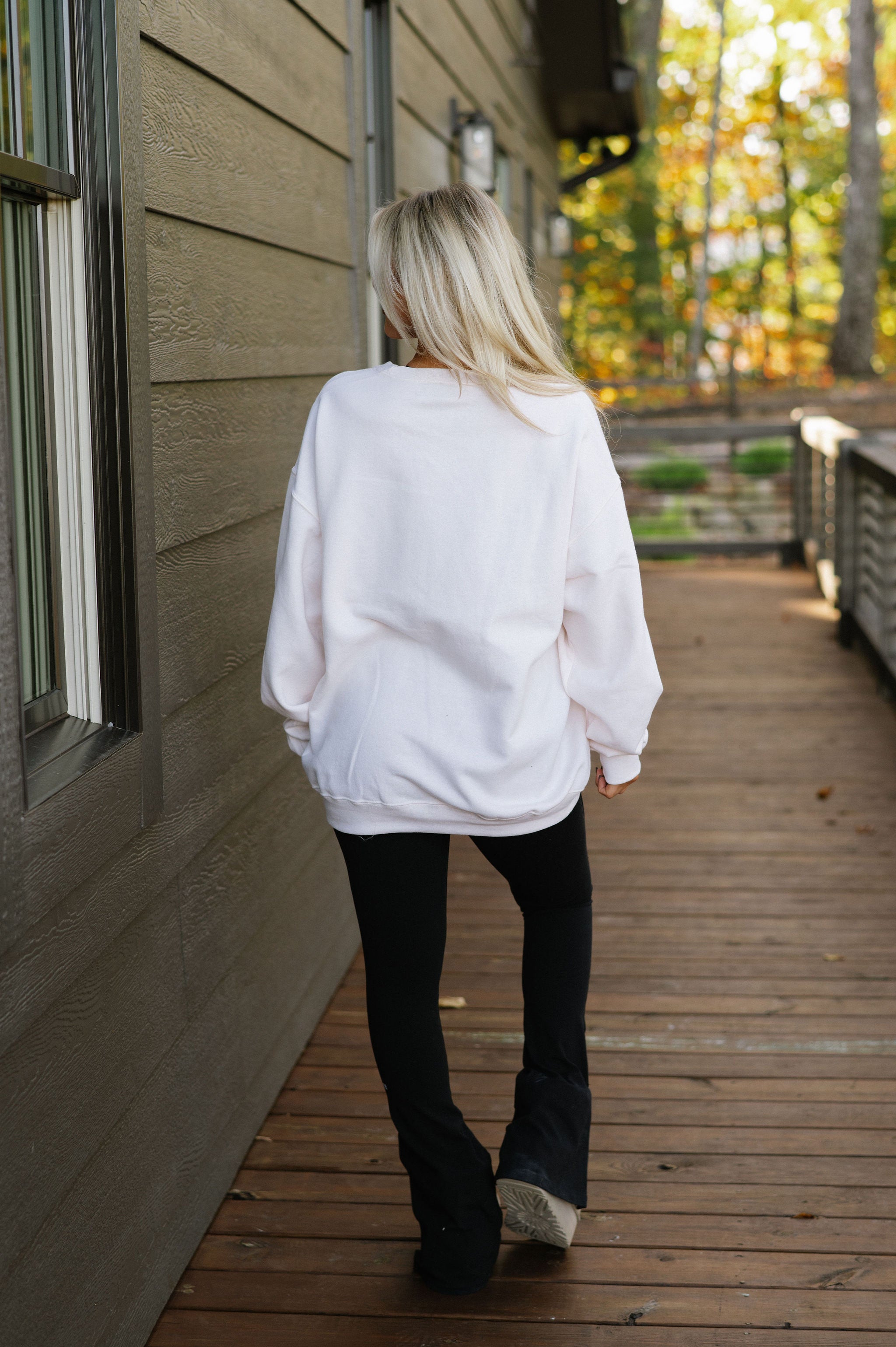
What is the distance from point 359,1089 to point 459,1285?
73cm

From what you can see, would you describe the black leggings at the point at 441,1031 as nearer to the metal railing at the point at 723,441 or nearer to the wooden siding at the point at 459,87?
the wooden siding at the point at 459,87

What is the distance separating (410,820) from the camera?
1.78 metres

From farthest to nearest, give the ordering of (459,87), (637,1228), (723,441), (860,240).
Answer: (860,240)
(723,441)
(459,87)
(637,1228)

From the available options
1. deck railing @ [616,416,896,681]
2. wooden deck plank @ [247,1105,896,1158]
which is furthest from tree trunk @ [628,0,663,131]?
wooden deck plank @ [247,1105,896,1158]

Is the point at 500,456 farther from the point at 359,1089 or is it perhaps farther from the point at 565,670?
the point at 359,1089

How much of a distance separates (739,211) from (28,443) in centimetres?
Answer: 2831

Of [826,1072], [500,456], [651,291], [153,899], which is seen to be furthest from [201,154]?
[651,291]

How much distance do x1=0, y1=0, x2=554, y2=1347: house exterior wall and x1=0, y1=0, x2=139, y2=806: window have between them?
0.17 feet

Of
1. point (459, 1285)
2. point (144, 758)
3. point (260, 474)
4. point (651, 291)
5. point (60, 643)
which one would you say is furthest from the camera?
point (651, 291)

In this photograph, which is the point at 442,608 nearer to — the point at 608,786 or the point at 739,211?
the point at 608,786

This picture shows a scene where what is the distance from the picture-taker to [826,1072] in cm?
271

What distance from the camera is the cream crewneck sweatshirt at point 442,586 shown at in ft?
5.65

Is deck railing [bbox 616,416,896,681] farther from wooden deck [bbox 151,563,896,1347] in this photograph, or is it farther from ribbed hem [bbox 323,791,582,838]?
ribbed hem [bbox 323,791,582,838]

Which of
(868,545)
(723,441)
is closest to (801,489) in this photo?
(723,441)
